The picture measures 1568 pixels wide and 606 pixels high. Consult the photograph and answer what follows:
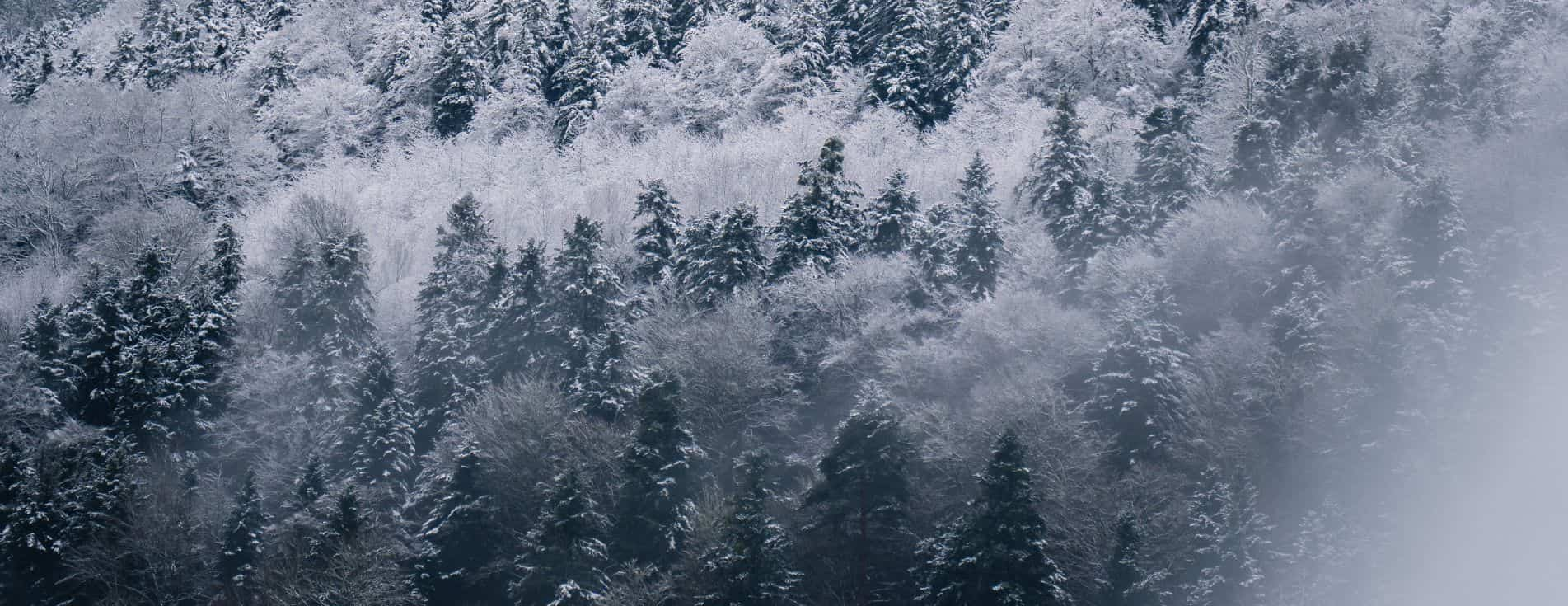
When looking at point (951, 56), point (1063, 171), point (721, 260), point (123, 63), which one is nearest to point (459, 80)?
point (123, 63)

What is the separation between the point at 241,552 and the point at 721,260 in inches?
749

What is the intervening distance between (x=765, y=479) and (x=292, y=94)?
47.2 metres

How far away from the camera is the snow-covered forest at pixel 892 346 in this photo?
34250 mm

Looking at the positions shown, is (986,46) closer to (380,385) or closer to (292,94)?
(380,385)

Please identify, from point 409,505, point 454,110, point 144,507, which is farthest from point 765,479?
point 454,110

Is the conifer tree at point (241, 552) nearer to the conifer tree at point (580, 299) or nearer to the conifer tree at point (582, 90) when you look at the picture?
the conifer tree at point (580, 299)

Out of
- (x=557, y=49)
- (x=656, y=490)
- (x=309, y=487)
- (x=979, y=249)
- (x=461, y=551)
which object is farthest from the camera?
(x=557, y=49)

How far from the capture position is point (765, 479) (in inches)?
1501

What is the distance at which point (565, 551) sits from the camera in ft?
110

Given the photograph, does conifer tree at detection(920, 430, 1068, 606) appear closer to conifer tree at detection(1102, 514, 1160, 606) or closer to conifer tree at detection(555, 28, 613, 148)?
conifer tree at detection(1102, 514, 1160, 606)

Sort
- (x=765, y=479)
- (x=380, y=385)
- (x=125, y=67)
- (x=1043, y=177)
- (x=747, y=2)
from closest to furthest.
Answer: (x=765, y=479) → (x=380, y=385) → (x=1043, y=177) → (x=747, y=2) → (x=125, y=67)

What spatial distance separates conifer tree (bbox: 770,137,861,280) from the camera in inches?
1767

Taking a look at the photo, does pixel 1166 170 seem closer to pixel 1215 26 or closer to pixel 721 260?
pixel 1215 26

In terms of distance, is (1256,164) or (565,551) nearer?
(565,551)
